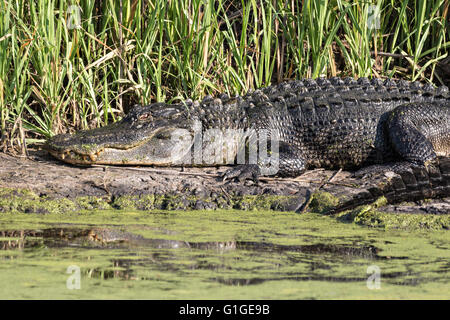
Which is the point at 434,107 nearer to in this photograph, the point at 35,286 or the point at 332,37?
the point at 332,37

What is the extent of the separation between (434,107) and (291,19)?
5.16 ft

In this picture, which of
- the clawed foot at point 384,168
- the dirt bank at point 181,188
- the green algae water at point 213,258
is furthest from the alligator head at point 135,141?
the clawed foot at point 384,168

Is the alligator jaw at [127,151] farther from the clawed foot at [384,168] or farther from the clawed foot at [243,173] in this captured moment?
the clawed foot at [384,168]

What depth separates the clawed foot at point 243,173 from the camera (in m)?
5.28

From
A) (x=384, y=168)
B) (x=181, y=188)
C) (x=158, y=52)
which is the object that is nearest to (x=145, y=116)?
(x=158, y=52)

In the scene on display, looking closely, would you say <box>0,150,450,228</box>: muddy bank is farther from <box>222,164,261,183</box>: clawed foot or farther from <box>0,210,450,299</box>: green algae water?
<box>0,210,450,299</box>: green algae water

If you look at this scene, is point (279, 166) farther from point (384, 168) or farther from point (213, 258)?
point (213, 258)

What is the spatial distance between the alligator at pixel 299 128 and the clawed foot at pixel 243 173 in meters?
0.18

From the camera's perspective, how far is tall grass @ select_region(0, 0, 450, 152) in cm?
Result: 576

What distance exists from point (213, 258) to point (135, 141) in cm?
238

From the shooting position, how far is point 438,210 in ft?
15.6

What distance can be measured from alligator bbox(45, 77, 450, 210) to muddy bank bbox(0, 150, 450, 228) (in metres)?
0.39
